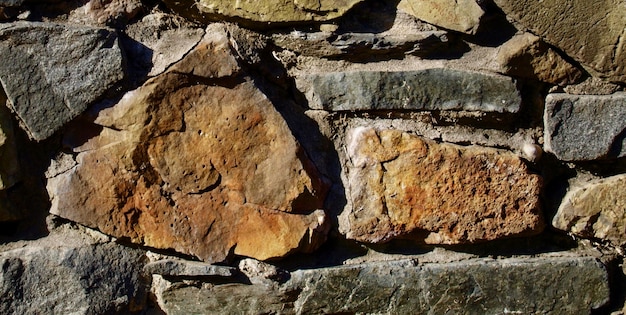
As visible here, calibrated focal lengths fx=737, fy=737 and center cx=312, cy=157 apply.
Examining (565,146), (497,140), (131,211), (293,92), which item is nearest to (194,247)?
(131,211)

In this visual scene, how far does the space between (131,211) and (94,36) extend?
0.30 m

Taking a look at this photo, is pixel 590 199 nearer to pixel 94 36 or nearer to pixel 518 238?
pixel 518 238

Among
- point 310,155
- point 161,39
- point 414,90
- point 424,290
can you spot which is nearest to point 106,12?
point 161,39

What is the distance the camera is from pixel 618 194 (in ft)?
4.47

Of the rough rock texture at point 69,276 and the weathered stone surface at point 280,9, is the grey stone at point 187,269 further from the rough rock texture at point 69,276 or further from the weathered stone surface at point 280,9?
the weathered stone surface at point 280,9

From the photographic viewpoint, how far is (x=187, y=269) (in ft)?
4.24

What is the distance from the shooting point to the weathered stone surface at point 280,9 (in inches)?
50.8

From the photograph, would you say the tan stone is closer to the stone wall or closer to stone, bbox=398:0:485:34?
the stone wall

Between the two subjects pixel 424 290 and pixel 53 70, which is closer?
pixel 53 70

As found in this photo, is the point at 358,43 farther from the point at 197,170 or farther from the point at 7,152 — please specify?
the point at 7,152

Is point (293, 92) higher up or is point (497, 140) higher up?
point (293, 92)

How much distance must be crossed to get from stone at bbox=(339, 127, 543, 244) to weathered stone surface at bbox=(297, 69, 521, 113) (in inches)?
2.2

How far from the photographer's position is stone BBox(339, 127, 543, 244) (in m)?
1.33

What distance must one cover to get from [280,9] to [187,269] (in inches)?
19.1
